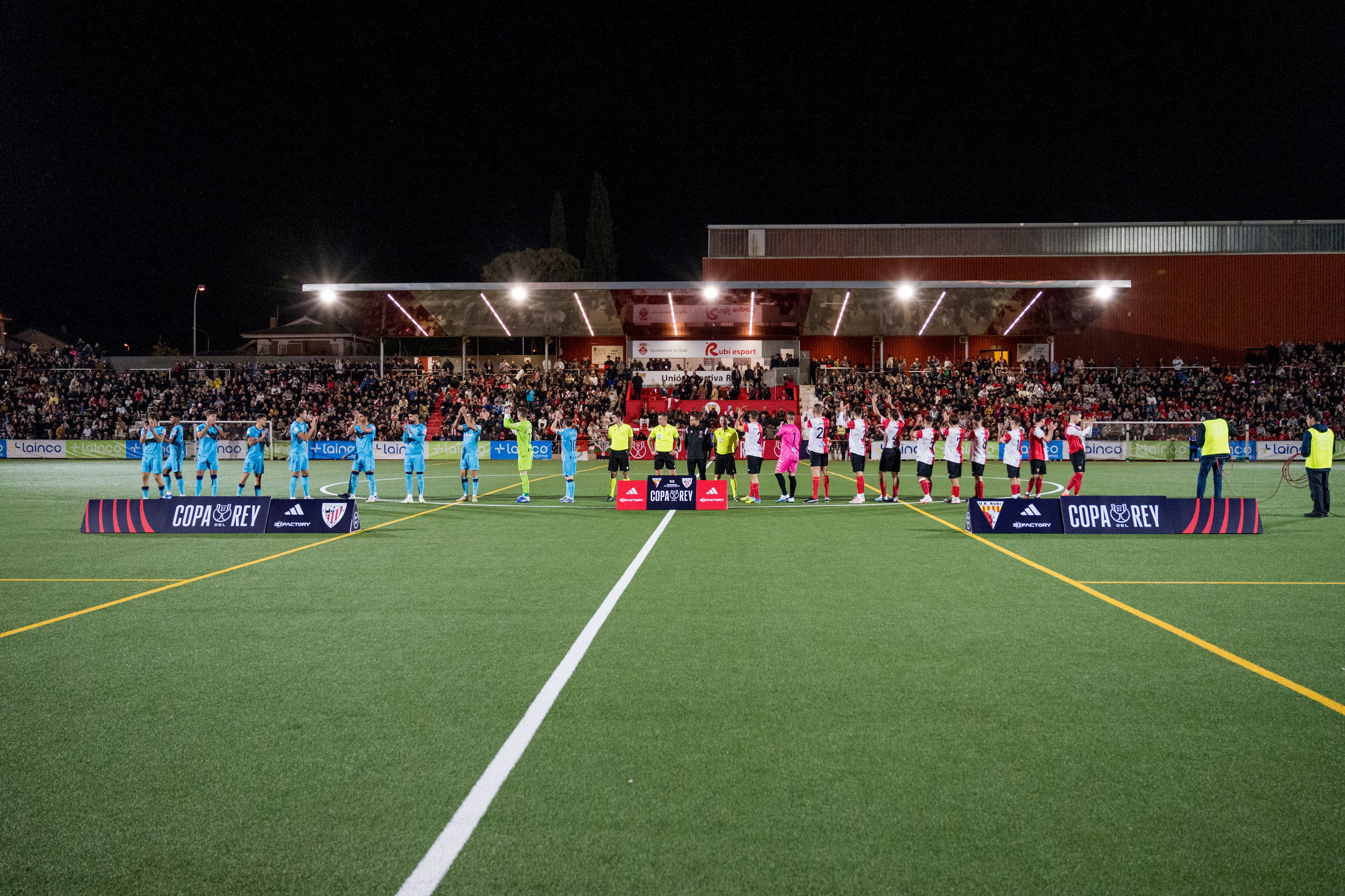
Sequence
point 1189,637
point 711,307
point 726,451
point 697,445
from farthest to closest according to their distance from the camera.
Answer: point 711,307, point 726,451, point 697,445, point 1189,637

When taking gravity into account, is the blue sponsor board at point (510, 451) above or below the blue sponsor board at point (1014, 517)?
above

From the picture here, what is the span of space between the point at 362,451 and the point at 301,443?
1343mm

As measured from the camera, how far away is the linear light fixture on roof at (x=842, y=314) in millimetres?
38656

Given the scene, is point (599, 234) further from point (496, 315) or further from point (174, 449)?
point (174, 449)

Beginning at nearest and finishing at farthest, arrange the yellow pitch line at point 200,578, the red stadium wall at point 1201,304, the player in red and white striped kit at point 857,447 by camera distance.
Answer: the yellow pitch line at point 200,578, the player in red and white striped kit at point 857,447, the red stadium wall at point 1201,304

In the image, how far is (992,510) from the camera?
40.2ft

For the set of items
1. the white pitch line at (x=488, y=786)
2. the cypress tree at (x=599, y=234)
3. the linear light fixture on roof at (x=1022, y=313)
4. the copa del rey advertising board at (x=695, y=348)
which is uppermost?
the cypress tree at (x=599, y=234)

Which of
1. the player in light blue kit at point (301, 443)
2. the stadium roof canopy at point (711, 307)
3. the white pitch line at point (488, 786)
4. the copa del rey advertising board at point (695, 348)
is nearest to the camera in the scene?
the white pitch line at point (488, 786)

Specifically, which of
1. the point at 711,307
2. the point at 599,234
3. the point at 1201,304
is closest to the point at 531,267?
the point at 599,234

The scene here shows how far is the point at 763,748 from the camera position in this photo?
4160 mm

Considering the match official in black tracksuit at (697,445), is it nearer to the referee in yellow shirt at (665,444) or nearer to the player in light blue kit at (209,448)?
the referee in yellow shirt at (665,444)

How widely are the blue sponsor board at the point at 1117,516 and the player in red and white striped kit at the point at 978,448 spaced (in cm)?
257

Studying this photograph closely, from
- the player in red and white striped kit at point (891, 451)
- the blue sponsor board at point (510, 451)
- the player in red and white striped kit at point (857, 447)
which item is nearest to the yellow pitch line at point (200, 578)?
the player in red and white striped kit at point (857, 447)

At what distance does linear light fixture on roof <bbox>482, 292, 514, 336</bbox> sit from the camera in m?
39.5
